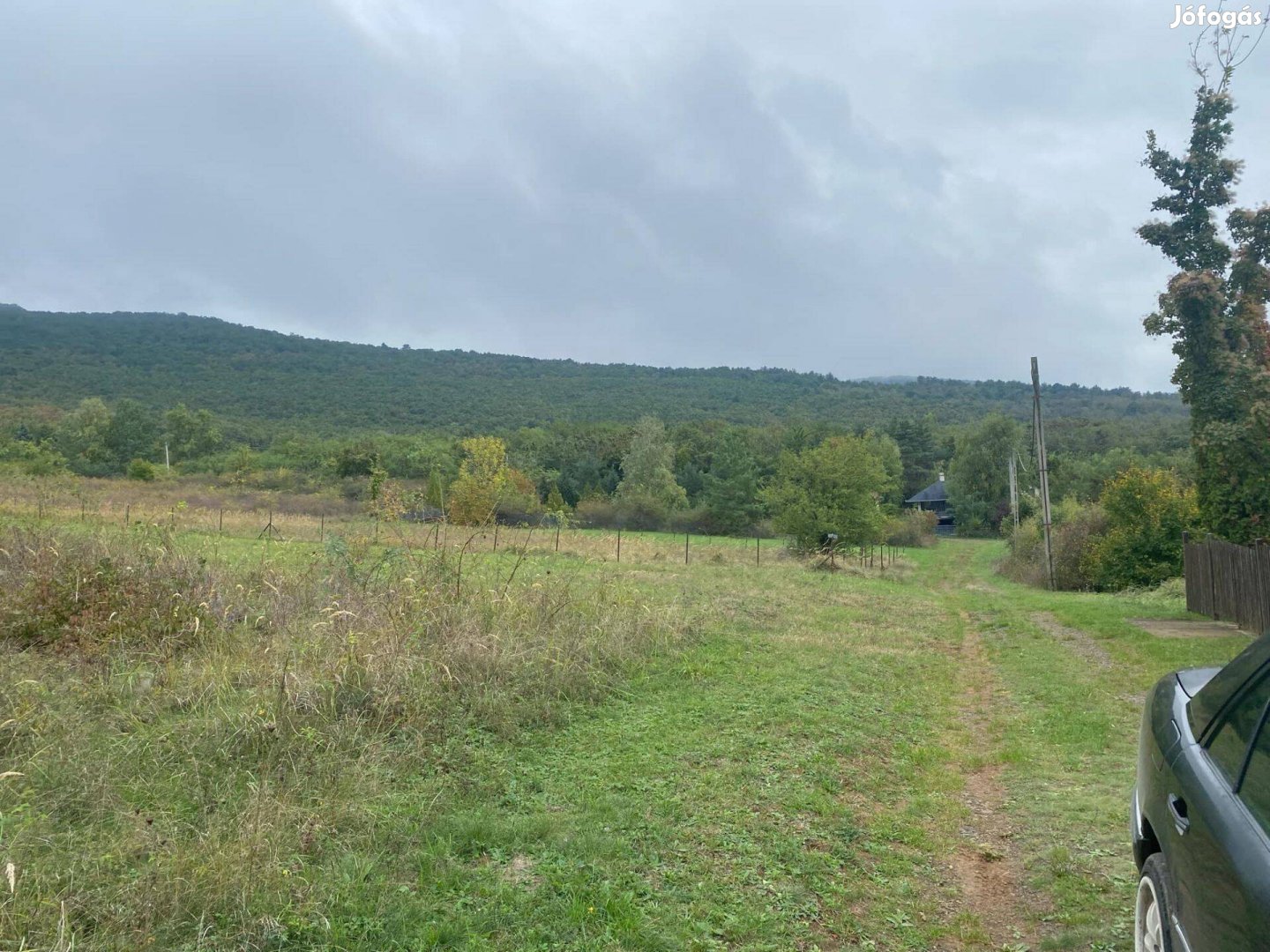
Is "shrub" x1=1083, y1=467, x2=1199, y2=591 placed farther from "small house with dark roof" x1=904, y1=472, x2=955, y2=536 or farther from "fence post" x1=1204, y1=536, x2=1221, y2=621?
"small house with dark roof" x1=904, y1=472, x2=955, y2=536

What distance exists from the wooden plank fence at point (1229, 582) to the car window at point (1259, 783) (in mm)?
14612

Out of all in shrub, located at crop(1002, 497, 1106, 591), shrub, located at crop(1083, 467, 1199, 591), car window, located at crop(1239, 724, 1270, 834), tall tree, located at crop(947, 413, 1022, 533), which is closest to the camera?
car window, located at crop(1239, 724, 1270, 834)

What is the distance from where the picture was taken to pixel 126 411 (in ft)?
227

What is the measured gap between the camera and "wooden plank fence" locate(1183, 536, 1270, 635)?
14.8 meters

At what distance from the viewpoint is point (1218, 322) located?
1619 centimetres

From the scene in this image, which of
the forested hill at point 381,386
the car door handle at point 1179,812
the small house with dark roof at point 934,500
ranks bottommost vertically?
the small house with dark roof at point 934,500

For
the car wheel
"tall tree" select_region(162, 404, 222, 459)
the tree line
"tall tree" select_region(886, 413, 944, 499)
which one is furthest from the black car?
"tall tree" select_region(886, 413, 944, 499)

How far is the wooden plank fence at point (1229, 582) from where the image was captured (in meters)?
14.8

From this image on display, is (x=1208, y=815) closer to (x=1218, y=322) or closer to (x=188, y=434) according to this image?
(x=1218, y=322)

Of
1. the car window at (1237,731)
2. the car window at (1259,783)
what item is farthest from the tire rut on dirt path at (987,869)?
the car window at (1259,783)

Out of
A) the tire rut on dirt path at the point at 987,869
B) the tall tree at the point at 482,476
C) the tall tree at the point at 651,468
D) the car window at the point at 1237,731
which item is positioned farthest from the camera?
the tall tree at the point at 651,468

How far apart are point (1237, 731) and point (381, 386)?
11128cm

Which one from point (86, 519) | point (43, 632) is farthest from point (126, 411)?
point (43, 632)

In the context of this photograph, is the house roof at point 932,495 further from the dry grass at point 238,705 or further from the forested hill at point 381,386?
the dry grass at point 238,705
